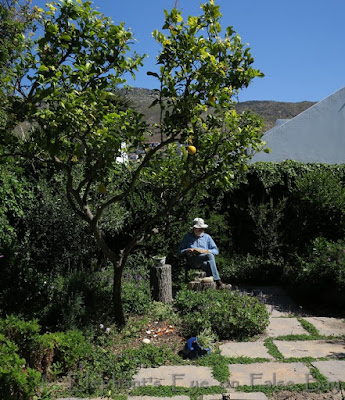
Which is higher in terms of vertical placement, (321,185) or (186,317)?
(321,185)

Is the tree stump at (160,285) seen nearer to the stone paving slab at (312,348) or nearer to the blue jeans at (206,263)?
the blue jeans at (206,263)

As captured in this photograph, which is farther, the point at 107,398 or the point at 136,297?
the point at 136,297

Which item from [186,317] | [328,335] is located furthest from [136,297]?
[328,335]

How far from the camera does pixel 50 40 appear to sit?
425 centimetres

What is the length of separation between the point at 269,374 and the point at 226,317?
1.13m

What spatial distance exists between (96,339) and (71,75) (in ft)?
9.41

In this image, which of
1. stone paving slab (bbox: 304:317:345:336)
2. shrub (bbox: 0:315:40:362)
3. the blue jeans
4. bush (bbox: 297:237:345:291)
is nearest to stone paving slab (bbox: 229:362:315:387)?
stone paving slab (bbox: 304:317:345:336)

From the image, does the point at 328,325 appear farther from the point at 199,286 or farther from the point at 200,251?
the point at 200,251

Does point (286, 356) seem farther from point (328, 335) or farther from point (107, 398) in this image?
point (107, 398)

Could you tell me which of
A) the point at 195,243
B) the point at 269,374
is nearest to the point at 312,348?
the point at 269,374

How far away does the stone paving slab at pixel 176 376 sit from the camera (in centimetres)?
400

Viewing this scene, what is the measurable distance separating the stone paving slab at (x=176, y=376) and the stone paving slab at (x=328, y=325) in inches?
79.1

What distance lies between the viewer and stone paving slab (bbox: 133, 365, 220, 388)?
157 inches

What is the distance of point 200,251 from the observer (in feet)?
23.1
